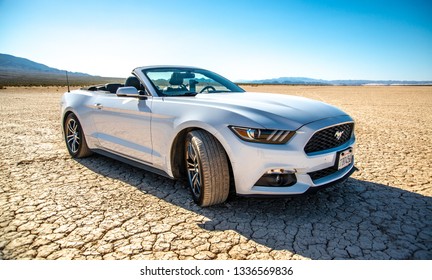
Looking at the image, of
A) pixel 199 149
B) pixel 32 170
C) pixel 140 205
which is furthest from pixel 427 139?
pixel 32 170

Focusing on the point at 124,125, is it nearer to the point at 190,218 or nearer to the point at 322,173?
the point at 190,218

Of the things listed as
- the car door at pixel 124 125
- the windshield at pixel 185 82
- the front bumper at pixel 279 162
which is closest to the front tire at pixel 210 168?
the front bumper at pixel 279 162

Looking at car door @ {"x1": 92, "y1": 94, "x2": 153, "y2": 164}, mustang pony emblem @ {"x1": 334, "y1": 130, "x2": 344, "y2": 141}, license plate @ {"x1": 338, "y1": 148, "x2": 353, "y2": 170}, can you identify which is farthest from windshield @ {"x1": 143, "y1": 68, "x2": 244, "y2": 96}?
license plate @ {"x1": 338, "y1": 148, "x2": 353, "y2": 170}

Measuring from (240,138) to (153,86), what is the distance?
1.38m

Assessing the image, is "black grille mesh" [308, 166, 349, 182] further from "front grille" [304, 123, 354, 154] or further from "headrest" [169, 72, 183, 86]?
"headrest" [169, 72, 183, 86]

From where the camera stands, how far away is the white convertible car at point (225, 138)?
2262 millimetres

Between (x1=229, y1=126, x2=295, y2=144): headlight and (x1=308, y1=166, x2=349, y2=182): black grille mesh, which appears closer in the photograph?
(x1=229, y1=126, x2=295, y2=144): headlight

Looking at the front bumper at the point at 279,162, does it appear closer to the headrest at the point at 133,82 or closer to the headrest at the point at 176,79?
the headrest at the point at 176,79

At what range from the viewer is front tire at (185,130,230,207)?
244 cm

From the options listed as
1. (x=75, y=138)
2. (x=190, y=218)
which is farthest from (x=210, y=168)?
(x=75, y=138)

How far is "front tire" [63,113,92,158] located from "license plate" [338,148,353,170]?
3.51m

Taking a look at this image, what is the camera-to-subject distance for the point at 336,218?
2.54 metres

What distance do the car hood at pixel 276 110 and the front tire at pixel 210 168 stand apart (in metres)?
0.35
